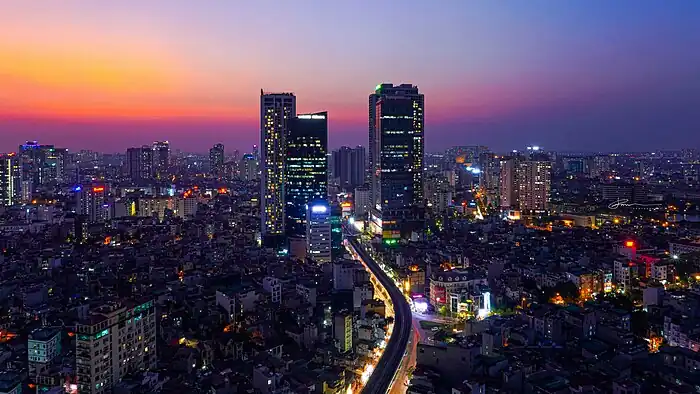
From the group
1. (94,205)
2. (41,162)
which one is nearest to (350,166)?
(94,205)

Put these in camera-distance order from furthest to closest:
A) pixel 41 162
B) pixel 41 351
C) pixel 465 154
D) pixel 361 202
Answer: pixel 465 154 → pixel 41 162 → pixel 361 202 → pixel 41 351

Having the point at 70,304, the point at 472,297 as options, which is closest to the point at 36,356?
the point at 70,304

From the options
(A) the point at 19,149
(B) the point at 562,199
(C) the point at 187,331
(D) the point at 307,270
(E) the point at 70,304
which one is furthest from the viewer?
(A) the point at 19,149

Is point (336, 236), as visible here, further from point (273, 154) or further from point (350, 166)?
point (350, 166)

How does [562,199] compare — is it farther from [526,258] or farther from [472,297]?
[472,297]

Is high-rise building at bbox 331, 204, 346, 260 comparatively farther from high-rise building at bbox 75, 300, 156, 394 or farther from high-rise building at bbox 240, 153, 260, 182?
high-rise building at bbox 240, 153, 260, 182

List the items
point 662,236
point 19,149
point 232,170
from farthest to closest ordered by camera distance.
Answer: point 232,170
point 19,149
point 662,236

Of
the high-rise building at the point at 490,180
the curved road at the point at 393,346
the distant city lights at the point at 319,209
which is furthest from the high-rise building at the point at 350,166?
the curved road at the point at 393,346
